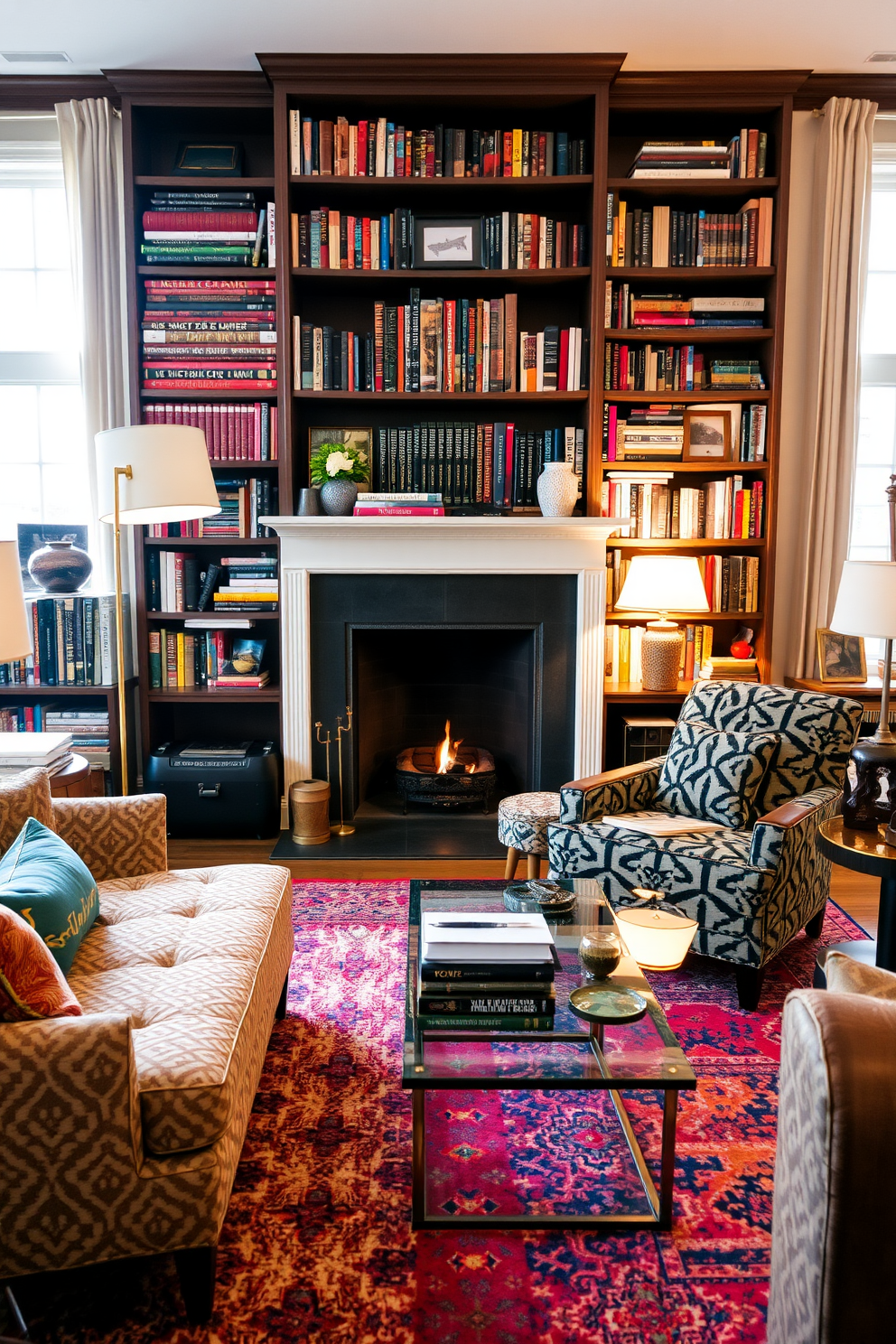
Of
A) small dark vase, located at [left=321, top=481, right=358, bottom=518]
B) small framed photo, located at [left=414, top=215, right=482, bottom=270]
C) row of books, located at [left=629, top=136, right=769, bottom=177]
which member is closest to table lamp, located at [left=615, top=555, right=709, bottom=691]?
small dark vase, located at [left=321, top=481, right=358, bottom=518]

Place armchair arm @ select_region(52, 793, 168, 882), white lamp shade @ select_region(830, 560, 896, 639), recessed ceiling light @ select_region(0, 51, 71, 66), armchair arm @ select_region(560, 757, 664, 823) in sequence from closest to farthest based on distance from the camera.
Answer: armchair arm @ select_region(52, 793, 168, 882) < white lamp shade @ select_region(830, 560, 896, 639) < armchair arm @ select_region(560, 757, 664, 823) < recessed ceiling light @ select_region(0, 51, 71, 66)

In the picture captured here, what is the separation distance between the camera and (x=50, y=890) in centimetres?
183

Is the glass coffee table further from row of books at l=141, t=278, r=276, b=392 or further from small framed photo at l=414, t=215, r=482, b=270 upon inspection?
small framed photo at l=414, t=215, r=482, b=270

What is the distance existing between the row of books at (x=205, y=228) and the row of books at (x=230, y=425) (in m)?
0.60

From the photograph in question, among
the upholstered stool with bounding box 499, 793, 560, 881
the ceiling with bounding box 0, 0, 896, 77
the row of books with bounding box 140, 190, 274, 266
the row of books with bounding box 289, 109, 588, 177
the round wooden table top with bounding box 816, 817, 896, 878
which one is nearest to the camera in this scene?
the round wooden table top with bounding box 816, 817, 896, 878

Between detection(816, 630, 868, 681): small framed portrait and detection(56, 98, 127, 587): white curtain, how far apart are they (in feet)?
10.7

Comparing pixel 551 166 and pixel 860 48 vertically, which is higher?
pixel 860 48

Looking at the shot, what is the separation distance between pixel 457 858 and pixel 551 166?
113 inches

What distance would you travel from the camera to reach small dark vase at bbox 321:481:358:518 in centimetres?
384

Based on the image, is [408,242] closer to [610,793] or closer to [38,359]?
[38,359]

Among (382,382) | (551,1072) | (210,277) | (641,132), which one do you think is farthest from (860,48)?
(551,1072)

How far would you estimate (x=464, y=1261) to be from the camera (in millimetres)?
1634

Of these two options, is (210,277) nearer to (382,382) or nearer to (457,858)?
(382,382)

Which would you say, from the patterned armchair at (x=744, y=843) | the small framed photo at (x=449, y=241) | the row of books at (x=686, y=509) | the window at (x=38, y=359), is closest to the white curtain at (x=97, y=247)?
the window at (x=38, y=359)
